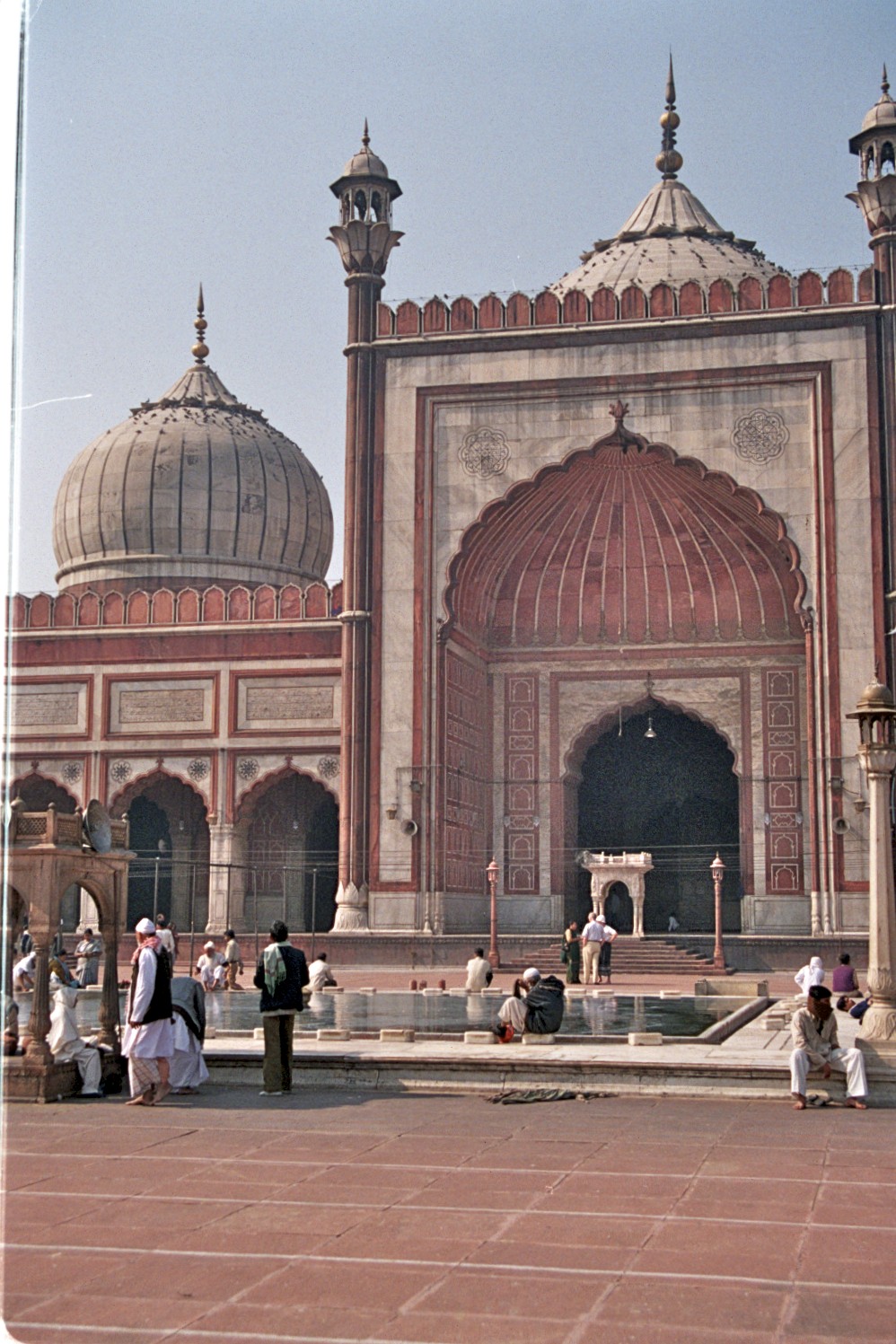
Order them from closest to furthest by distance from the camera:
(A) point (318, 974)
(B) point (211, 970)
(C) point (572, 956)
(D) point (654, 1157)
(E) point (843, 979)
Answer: (D) point (654, 1157) → (E) point (843, 979) → (A) point (318, 974) → (B) point (211, 970) → (C) point (572, 956)

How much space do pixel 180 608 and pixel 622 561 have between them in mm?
6308

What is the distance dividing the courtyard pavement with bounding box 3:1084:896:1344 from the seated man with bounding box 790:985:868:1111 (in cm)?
29

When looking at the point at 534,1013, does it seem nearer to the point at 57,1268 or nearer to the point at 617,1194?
the point at 617,1194

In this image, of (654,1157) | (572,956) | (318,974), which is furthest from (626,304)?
(654,1157)

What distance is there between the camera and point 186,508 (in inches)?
1021

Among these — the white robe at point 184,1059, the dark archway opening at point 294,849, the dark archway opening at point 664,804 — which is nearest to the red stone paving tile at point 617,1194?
the white robe at point 184,1059

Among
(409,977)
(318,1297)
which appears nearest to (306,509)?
(409,977)

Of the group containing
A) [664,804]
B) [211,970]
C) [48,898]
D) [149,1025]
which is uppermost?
[664,804]

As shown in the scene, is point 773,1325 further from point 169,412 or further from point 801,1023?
point 169,412

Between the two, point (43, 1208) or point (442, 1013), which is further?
point (442, 1013)

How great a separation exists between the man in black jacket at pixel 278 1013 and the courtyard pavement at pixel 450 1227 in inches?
26.3

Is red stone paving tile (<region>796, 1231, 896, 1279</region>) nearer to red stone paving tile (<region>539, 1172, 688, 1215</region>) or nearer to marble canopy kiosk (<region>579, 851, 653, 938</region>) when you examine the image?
red stone paving tile (<region>539, 1172, 688, 1215</region>)

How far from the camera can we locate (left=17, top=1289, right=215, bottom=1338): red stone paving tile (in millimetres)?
3461

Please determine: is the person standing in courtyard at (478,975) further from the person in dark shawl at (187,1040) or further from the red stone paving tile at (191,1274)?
the red stone paving tile at (191,1274)
